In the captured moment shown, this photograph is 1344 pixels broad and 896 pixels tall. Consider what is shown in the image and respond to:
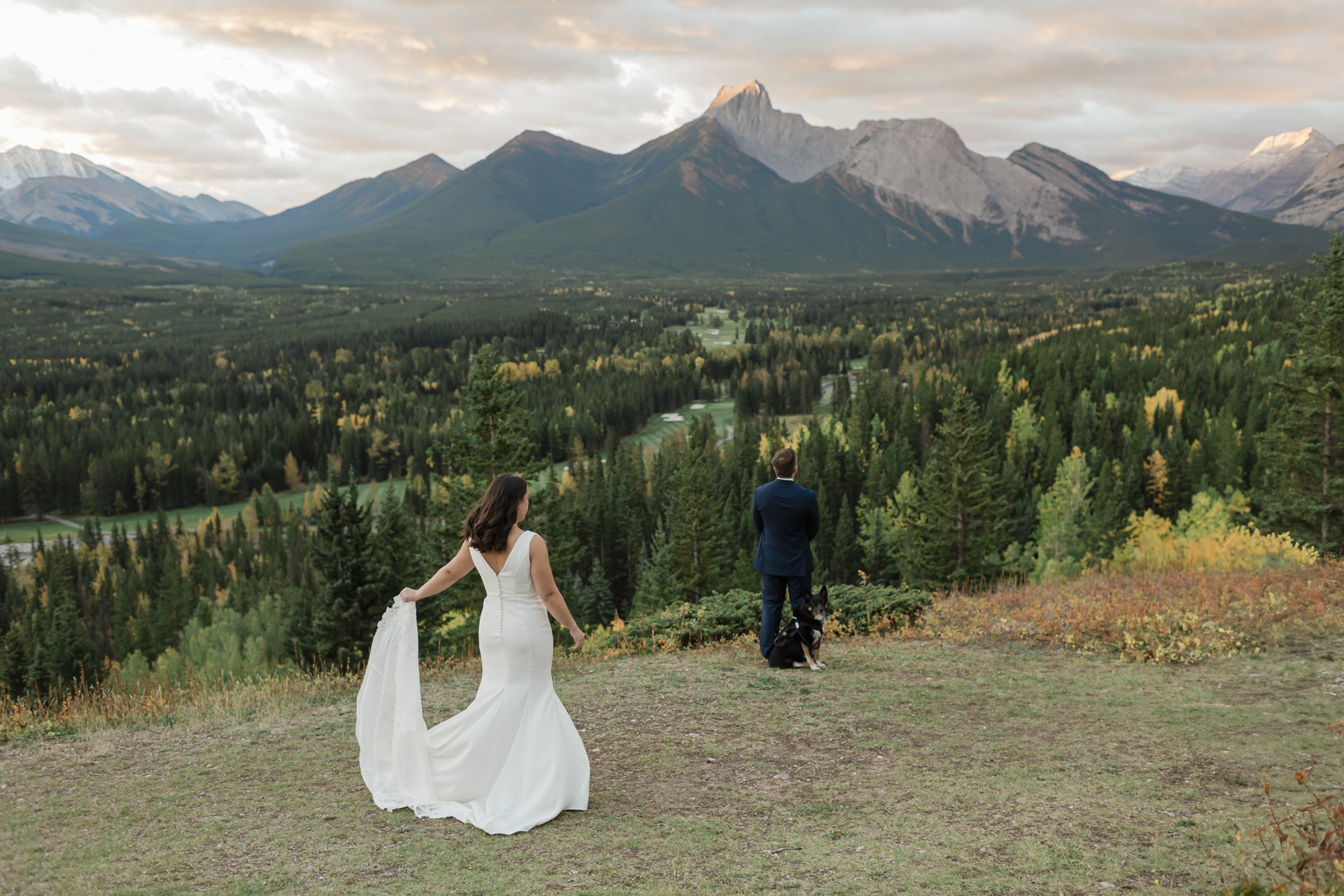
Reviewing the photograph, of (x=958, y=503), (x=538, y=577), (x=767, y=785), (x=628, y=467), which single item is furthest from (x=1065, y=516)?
(x=538, y=577)

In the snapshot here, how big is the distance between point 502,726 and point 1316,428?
41566 mm

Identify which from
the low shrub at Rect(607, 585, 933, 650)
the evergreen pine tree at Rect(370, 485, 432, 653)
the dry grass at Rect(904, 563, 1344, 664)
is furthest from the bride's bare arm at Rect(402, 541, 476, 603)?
the evergreen pine tree at Rect(370, 485, 432, 653)

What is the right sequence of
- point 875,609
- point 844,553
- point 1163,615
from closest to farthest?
point 1163,615
point 875,609
point 844,553

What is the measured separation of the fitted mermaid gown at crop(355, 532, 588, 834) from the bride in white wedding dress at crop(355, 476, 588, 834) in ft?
0.04

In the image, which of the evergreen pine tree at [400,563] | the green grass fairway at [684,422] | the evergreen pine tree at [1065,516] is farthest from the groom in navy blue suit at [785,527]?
the green grass fairway at [684,422]

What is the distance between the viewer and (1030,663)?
13633mm

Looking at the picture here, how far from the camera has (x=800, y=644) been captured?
13.8 meters

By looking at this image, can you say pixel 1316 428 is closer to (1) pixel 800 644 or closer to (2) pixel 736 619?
(2) pixel 736 619

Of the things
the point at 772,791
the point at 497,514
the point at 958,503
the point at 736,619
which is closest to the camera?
the point at 497,514

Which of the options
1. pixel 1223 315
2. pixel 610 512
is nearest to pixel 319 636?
pixel 610 512

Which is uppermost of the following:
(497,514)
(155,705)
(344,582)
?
(497,514)

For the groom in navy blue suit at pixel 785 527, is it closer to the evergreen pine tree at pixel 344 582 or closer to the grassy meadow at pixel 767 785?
the grassy meadow at pixel 767 785

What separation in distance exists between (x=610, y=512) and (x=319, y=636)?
168ft

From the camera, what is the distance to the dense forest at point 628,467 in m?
37.3
